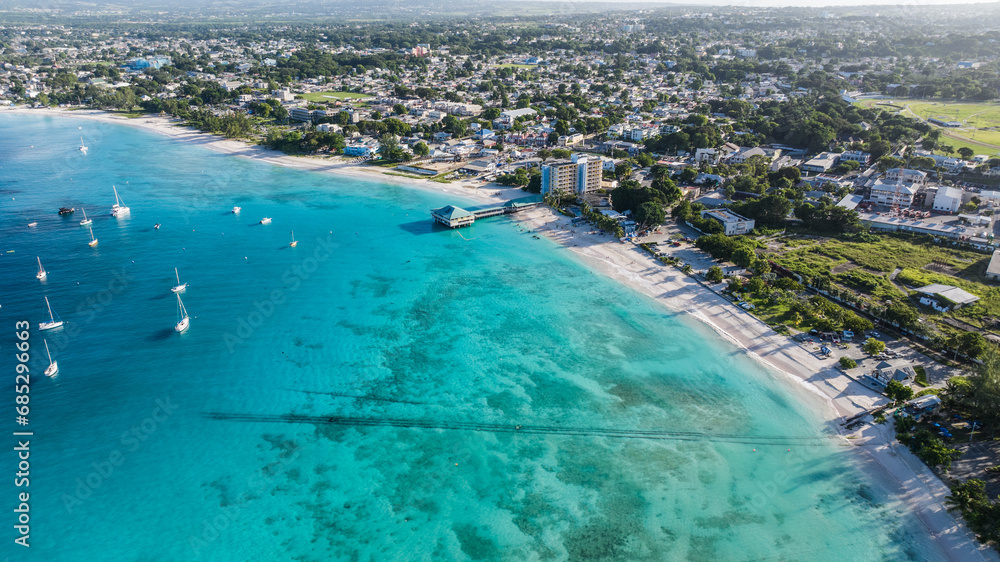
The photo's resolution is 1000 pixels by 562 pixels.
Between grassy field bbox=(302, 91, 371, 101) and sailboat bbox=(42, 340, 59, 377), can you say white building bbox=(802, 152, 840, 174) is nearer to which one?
sailboat bbox=(42, 340, 59, 377)

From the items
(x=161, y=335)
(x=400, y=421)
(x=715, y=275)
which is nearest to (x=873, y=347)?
(x=715, y=275)

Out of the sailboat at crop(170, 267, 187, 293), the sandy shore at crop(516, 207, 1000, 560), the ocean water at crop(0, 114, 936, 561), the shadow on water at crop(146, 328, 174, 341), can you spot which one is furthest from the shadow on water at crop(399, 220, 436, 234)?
the shadow on water at crop(146, 328, 174, 341)

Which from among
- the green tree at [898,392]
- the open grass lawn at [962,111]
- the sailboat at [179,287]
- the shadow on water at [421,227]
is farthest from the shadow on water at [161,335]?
the open grass lawn at [962,111]

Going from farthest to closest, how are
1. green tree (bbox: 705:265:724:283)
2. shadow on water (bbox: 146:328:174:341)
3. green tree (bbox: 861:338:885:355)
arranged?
1. green tree (bbox: 705:265:724:283)
2. shadow on water (bbox: 146:328:174:341)
3. green tree (bbox: 861:338:885:355)

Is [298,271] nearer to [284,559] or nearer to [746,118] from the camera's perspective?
[284,559]

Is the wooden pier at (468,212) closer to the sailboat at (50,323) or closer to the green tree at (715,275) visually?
the green tree at (715,275)
